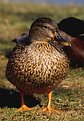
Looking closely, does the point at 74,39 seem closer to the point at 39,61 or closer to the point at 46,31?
the point at 46,31

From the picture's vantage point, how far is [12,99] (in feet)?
22.5

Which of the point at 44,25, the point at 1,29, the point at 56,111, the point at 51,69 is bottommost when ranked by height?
the point at 1,29

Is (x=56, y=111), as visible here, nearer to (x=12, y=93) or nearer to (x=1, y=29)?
(x=12, y=93)

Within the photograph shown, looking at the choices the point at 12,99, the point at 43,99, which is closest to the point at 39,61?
the point at 43,99

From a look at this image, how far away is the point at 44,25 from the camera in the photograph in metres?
6.12

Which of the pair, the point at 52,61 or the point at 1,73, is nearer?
the point at 52,61

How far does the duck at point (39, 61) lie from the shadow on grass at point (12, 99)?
0.47 m

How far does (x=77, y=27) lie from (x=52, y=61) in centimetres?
272

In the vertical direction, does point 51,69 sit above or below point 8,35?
above

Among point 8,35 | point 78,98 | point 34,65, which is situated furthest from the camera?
point 8,35

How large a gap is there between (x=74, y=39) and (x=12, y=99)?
→ 1.94 m

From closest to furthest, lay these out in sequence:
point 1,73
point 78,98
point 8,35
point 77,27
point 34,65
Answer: point 34,65
point 78,98
point 1,73
point 77,27
point 8,35

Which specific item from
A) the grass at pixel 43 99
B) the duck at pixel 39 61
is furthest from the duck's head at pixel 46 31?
the grass at pixel 43 99

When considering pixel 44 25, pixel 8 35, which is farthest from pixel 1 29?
pixel 44 25
